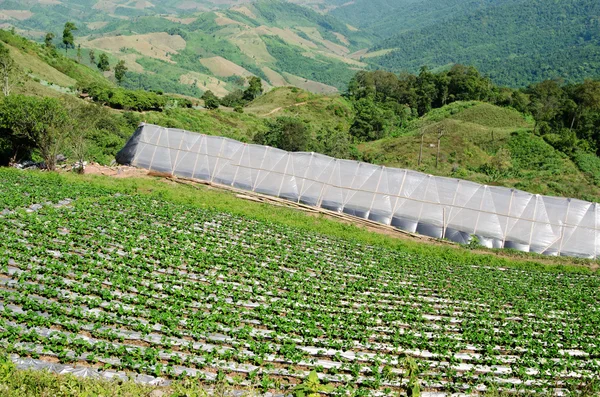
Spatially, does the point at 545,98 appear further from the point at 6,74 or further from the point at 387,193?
the point at 6,74

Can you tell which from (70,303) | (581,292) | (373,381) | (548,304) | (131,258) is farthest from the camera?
(581,292)

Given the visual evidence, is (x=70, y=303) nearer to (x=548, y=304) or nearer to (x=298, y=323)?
(x=298, y=323)

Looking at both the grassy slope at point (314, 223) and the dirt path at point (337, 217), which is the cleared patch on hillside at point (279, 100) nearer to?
the dirt path at point (337, 217)

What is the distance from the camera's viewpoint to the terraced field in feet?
39.2

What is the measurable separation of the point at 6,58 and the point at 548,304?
196 feet

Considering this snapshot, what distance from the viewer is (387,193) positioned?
3056cm

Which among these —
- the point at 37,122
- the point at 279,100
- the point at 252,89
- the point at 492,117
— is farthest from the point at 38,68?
the point at 492,117

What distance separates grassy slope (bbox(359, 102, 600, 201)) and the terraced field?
21.0 meters

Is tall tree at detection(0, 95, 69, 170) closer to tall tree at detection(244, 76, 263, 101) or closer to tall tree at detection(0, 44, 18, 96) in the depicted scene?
tall tree at detection(0, 44, 18, 96)

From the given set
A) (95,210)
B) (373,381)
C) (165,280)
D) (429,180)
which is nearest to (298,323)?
(373,381)

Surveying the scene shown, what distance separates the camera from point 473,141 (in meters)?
61.0

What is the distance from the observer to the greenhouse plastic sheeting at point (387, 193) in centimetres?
2809

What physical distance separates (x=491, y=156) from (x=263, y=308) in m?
50.0

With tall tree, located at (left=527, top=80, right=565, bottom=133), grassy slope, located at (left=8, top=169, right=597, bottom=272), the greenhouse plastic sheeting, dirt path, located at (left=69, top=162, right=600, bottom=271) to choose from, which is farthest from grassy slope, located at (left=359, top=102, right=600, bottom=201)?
tall tree, located at (left=527, top=80, right=565, bottom=133)
